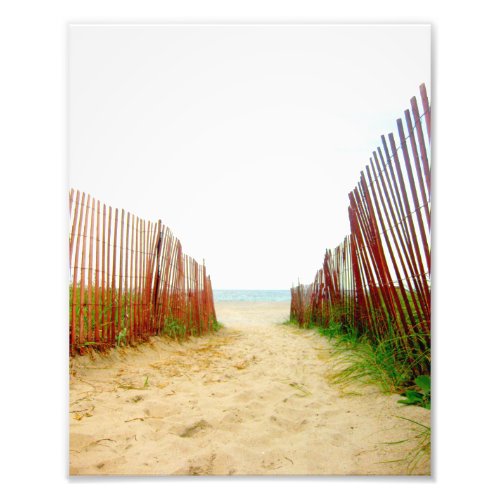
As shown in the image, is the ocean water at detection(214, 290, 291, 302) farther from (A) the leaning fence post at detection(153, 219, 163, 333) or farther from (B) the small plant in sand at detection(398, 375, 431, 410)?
(B) the small plant in sand at detection(398, 375, 431, 410)

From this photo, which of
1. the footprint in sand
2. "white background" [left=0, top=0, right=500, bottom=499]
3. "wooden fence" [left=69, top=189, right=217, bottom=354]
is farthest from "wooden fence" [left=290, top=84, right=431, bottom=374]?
"wooden fence" [left=69, top=189, right=217, bottom=354]

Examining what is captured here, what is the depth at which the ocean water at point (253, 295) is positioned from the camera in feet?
106

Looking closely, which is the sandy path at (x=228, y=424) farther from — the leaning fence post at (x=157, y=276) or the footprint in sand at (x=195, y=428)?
the leaning fence post at (x=157, y=276)

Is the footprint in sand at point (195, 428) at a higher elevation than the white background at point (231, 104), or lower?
lower

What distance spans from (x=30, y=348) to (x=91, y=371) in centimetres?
86

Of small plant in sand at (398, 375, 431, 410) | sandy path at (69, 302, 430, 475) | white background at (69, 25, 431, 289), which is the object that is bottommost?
sandy path at (69, 302, 430, 475)

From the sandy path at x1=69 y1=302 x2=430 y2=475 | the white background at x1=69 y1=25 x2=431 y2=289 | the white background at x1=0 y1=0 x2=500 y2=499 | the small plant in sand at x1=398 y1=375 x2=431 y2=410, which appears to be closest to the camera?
the sandy path at x1=69 y1=302 x2=430 y2=475

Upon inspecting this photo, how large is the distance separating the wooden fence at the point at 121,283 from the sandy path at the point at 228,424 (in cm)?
29

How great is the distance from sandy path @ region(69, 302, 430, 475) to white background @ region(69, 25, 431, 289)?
119 centimetres

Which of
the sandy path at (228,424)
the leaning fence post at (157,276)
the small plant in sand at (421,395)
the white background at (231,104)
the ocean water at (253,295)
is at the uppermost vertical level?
the white background at (231,104)

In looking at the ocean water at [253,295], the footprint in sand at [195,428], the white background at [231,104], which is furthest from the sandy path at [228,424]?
the ocean water at [253,295]

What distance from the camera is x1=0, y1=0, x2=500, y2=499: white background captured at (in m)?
1.86

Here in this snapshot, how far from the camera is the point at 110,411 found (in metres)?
2.12
